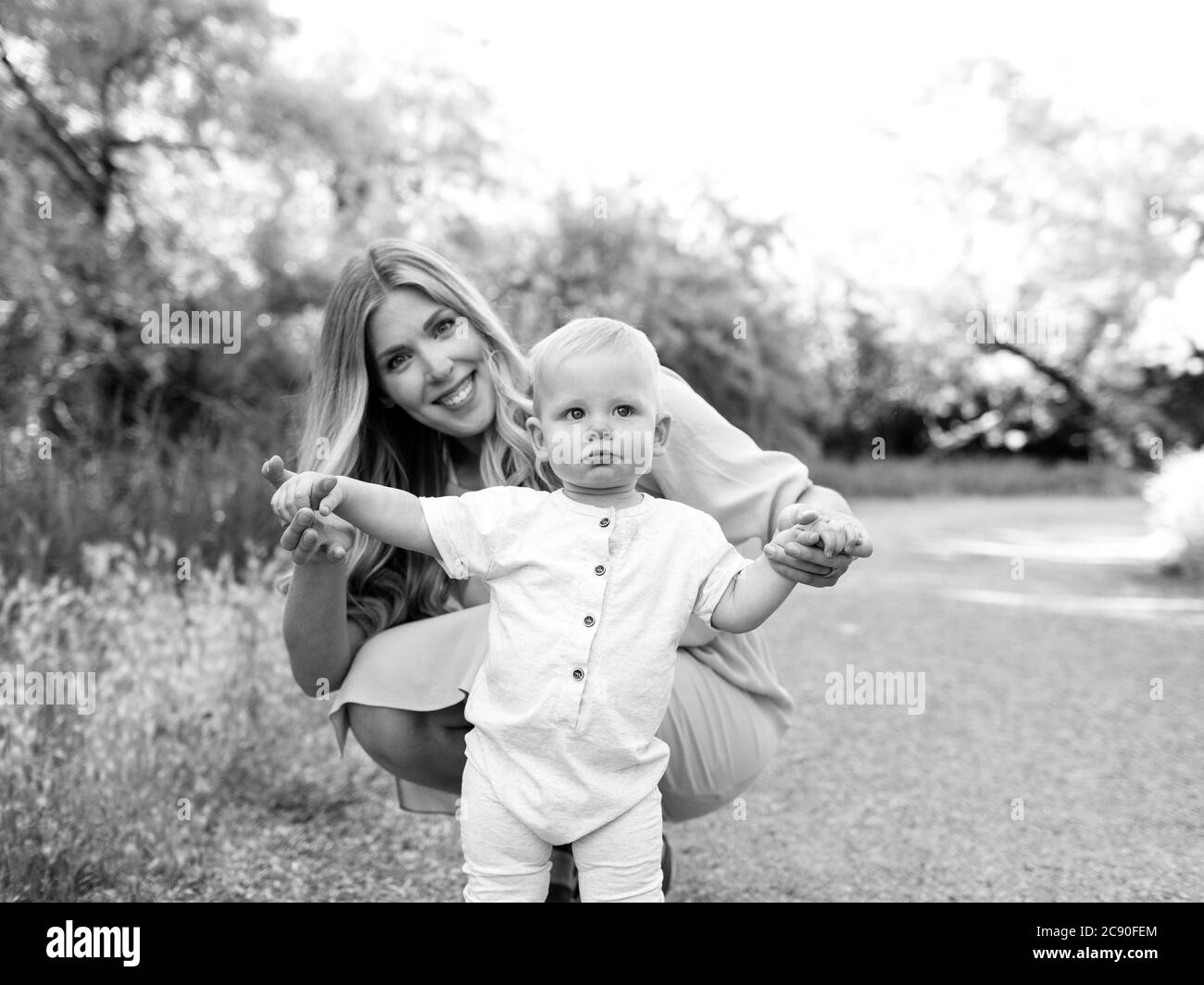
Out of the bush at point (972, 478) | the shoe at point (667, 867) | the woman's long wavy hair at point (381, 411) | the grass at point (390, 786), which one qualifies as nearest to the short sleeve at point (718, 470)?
the woman's long wavy hair at point (381, 411)

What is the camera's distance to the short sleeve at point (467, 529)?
2.00m

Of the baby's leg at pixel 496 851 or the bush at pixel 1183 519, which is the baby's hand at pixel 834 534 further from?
the bush at pixel 1183 519

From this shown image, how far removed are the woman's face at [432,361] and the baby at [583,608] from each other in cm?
48

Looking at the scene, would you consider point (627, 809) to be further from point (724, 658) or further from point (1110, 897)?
point (1110, 897)

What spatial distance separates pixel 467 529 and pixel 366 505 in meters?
0.19

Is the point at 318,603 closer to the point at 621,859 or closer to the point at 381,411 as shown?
the point at 381,411

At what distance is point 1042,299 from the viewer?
1866cm

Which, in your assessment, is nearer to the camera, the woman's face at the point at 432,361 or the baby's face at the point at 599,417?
the baby's face at the point at 599,417

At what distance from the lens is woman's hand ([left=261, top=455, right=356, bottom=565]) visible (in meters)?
1.85

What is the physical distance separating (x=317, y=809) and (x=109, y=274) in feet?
13.8

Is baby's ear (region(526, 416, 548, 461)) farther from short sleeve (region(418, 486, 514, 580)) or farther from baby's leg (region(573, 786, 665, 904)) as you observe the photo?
baby's leg (region(573, 786, 665, 904))

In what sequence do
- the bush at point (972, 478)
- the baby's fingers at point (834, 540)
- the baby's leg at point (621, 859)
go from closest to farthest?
1. the baby's fingers at point (834, 540)
2. the baby's leg at point (621, 859)
3. the bush at point (972, 478)

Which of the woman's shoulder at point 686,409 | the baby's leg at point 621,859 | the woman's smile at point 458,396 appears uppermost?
the woman's smile at point 458,396

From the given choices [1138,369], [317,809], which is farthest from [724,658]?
[1138,369]
